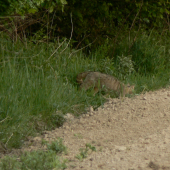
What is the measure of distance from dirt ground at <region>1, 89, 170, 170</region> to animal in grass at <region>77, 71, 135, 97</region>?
35cm

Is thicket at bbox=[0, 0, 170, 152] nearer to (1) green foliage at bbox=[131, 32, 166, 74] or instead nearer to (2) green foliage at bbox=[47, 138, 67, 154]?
(1) green foliage at bbox=[131, 32, 166, 74]

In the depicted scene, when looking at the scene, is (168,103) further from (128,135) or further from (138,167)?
(138,167)

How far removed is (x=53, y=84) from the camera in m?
5.62

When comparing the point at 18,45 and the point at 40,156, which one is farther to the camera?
the point at 18,45

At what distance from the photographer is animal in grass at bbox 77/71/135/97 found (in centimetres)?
609

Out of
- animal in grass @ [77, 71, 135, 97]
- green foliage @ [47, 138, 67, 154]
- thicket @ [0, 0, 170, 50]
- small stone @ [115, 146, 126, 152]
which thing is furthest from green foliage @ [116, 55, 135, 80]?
green foliage @ [47, 138, 67, 154]

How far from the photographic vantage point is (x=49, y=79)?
583 cm

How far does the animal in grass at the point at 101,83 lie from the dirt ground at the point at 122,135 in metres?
0.35

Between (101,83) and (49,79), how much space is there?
105 centimetres

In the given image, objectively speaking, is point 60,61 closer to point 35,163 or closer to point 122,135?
point 122,135

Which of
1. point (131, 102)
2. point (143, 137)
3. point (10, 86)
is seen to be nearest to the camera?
point (143, 137)

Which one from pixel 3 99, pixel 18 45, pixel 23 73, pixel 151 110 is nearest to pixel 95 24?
pixel 18 45

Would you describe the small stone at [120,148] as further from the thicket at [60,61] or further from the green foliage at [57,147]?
the thicket at [60,61]

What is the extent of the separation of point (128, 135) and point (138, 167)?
3.51 feet
